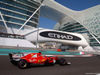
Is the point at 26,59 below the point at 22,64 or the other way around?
the other way around

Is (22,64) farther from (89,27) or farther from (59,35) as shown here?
(89,27)

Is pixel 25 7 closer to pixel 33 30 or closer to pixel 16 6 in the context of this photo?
pixel 16 6

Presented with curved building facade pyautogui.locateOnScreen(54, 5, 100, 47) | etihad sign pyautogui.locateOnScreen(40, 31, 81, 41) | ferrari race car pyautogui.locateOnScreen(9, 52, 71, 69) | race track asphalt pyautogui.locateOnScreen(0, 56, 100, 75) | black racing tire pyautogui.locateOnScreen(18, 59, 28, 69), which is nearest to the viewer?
race track asphalt pyautogui.locateOnScreen(0, 56, 100, 75)

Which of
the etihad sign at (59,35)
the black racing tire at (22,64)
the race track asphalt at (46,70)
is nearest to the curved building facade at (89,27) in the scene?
the etihad sign at (59,35)

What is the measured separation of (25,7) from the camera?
4484cm

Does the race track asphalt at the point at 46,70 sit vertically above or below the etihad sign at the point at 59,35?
below

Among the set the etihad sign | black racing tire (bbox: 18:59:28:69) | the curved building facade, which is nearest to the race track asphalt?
black racing tire (bbox: 18:59:28:69)

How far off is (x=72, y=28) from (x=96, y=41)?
1828 centimetres

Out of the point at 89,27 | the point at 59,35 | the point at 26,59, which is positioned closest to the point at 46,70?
the point at 26,59

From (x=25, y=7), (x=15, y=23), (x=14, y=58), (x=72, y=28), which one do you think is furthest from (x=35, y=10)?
(x=14, y=58)

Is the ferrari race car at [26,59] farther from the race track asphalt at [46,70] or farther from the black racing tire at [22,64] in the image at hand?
the race track asphalt at [46,70]

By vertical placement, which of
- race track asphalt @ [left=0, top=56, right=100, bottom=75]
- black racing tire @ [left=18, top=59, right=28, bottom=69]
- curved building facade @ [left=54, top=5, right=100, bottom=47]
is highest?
curved building facade @ [left=54, top=5, right=100, bottom=47]

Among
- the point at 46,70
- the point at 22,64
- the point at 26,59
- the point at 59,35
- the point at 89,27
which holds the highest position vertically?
the point at 89,27

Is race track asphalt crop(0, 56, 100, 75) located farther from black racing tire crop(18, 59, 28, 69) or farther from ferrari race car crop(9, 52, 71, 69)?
ferrari race car crop(9, 52, 71, 69)
